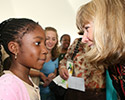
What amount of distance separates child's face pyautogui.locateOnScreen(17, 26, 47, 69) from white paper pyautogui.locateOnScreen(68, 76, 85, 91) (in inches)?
22.7

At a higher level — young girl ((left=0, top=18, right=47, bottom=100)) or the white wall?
→ the white wall

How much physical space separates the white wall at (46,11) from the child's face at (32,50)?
6.09 feet

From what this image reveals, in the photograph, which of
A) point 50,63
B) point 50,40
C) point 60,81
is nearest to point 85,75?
point 60,81

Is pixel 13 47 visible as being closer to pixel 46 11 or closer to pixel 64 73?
pixel 64 73

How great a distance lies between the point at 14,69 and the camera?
0.68 metres

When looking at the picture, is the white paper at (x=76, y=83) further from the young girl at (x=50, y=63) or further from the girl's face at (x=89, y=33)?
the girl's face at (x=89, y=33)

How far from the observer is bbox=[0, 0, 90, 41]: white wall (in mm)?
2373

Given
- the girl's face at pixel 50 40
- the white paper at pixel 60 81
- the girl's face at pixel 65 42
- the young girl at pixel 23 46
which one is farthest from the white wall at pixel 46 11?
the young girl at pixel 23 46

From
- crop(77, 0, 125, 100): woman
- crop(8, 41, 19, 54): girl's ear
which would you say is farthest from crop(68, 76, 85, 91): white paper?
crop(8, 41, 19, 54): girl's ear

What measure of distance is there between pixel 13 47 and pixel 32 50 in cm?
9

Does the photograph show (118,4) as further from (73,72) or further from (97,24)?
(73,72)

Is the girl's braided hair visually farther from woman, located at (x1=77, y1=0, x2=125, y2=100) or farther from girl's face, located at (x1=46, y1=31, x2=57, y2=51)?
girl's face, located at (x1=46, y1=31, x2=57, y2=51)

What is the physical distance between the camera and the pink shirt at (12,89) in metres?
0.53

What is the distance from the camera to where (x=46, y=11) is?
2.67 metres
